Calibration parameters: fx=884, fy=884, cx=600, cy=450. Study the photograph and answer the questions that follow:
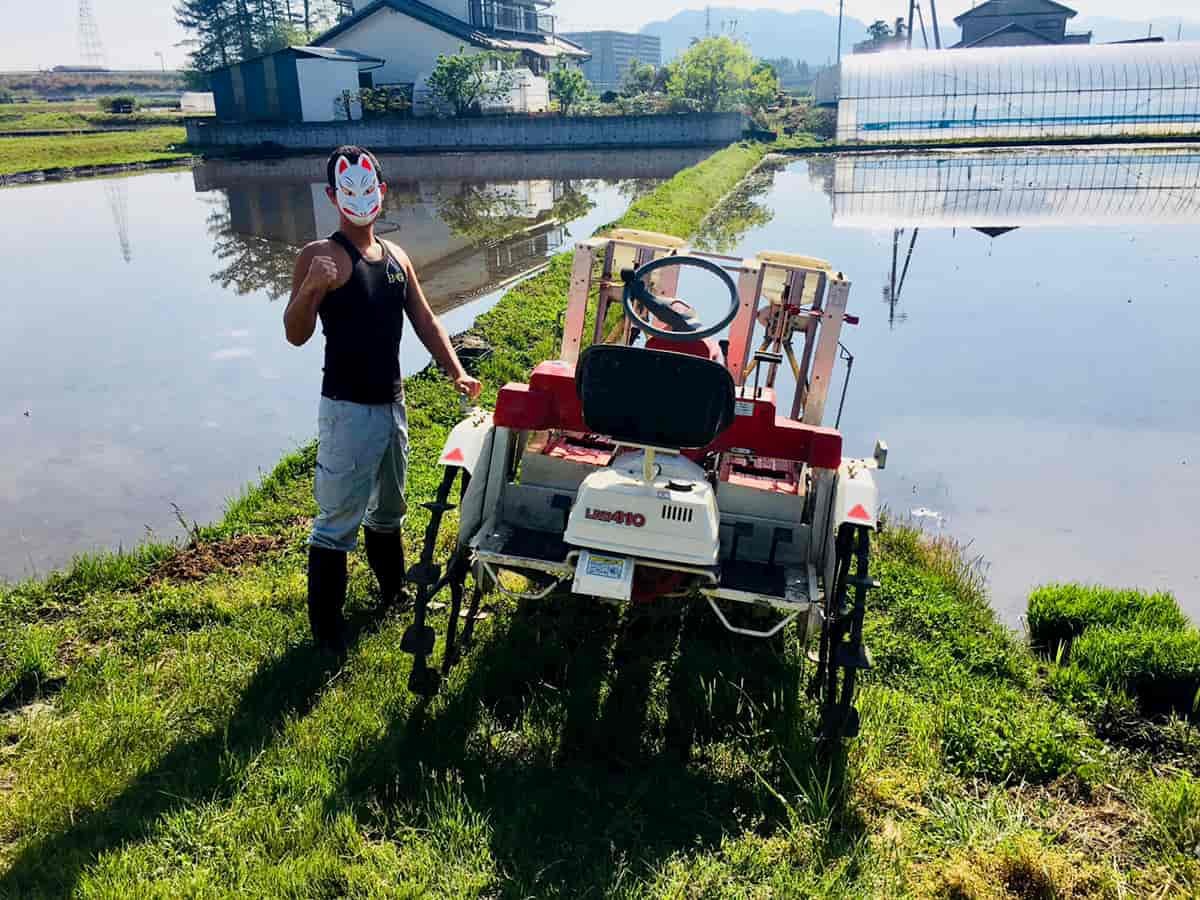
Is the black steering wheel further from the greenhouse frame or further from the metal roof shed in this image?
the metal roof shed

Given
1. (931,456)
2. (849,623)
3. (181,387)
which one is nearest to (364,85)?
(181,387)

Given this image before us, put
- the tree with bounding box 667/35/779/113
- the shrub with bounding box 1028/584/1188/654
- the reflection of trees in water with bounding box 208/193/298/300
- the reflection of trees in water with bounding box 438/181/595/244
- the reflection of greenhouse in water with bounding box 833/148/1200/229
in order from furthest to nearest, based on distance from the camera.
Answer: the tree with bounding box 667/35/779/113 → the reflection of greenhouse in water with bounding box 833/148/1200/229 → the reflection of trees in water with bounding box 438/181/595/244 → the reflection of trees in water with bounding box 208/193/298/300 → the shrub with bounding box 1028/584/1188/654

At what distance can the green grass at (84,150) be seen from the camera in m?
32.2

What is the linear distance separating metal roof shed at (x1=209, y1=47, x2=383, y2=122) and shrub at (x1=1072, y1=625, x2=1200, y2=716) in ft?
151

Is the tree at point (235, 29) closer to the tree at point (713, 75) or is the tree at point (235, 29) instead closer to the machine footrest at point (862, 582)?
the tree at point (713, 75)

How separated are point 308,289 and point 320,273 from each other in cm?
9

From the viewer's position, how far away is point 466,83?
4341cm

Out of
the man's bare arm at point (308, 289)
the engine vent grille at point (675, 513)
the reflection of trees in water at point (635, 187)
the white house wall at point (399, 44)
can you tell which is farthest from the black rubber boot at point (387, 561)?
the white house wall at point (399, 44)

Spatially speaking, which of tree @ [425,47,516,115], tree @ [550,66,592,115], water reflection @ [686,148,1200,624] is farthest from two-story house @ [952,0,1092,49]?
water reflection @ [686,148,1200,624]

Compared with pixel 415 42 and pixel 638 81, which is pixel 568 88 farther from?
pixel 638 81

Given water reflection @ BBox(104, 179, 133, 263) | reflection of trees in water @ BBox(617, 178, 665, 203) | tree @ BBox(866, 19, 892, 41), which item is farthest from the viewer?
tree @ BBox(866, 19, 892, 41)

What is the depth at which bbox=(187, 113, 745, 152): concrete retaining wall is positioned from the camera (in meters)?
41.5

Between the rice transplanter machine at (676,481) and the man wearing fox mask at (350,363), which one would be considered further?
the man wearing fox mask at (350,363)

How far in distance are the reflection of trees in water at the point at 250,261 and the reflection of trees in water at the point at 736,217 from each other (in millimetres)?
7641
